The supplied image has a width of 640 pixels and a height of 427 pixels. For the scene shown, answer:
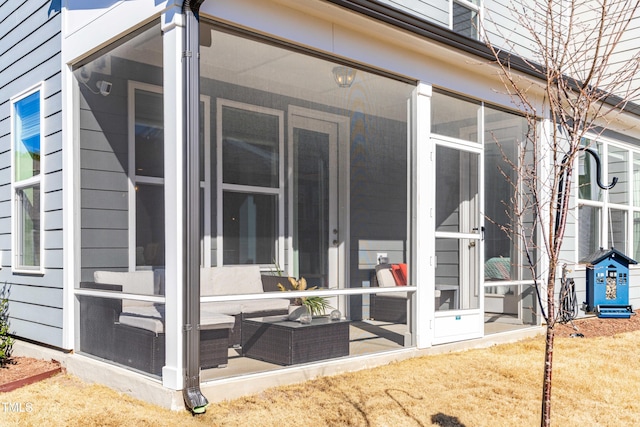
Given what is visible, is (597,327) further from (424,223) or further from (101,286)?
(101,286)

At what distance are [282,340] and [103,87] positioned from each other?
2458 mm

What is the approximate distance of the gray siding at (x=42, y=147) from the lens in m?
5.10

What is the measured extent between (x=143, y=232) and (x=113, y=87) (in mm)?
1247

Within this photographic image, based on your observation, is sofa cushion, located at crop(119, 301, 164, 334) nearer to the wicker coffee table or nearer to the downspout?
the downspout

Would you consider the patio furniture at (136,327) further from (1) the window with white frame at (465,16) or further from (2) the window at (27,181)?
(1) the window with white frame at (465,16)

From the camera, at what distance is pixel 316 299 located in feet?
15.6

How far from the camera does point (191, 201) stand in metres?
3.79

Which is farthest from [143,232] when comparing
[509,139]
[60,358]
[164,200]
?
[509,139]

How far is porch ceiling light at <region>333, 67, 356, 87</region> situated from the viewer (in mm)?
5082

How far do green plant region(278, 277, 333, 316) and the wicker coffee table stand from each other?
0.10 meters

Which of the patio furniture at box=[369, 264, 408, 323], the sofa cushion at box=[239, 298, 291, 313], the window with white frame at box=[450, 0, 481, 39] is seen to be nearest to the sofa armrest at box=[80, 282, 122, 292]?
the sofa cushion at box=[239, 298, 291, 313]

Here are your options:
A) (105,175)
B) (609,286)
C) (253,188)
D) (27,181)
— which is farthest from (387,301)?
(609,286)

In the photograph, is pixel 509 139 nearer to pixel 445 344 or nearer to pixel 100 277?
pixel 445 344

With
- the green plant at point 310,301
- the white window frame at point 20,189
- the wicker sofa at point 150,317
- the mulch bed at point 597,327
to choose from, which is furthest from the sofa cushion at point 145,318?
the mulch bed at point 597,327
